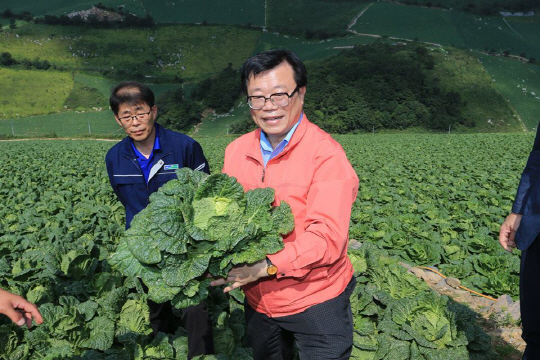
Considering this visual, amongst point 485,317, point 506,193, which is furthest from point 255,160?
point 506,193

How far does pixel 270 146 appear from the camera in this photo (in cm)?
226

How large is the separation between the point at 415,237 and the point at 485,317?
9.12 ft

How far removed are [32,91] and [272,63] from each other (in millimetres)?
80611

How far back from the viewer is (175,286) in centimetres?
196

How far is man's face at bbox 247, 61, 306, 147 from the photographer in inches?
79.0

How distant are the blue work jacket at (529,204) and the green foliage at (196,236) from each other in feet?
5.09

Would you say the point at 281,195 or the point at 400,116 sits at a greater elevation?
the point at 281,195

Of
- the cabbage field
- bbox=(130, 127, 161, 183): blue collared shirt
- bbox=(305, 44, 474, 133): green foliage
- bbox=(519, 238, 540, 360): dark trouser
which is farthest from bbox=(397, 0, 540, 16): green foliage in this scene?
bbox=(519, 238, 540, 360): dark trouser

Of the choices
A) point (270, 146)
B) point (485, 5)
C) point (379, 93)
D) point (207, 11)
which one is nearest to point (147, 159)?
point (270, 146)

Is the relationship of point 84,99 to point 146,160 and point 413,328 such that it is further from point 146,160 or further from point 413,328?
point 413,328

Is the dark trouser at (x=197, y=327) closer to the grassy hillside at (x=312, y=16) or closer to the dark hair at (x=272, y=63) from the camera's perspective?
the dark hair at (x=272, y=63)

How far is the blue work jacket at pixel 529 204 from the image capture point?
2224mm

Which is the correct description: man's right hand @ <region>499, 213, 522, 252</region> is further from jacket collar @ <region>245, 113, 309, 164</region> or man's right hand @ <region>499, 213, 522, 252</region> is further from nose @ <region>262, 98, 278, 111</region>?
nose @ <region>262, 98, 278, 111</region>

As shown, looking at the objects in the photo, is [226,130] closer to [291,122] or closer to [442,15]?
[291,122]
